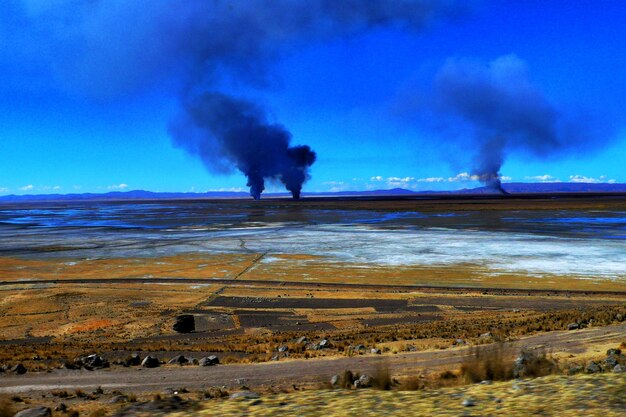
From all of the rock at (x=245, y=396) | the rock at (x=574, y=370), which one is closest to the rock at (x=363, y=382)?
the rock at (x=245, y=396)

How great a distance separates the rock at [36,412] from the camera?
7.81 m

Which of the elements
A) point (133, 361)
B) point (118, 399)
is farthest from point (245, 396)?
point (133, 361)

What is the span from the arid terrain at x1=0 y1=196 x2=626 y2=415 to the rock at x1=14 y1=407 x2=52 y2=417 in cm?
65

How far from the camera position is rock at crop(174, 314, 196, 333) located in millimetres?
16391

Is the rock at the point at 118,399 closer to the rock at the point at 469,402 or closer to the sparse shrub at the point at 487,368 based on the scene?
the rock at the point at 469,402

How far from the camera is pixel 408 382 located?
8.79 metres

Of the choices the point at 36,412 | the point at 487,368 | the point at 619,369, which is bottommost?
the point at 36,412

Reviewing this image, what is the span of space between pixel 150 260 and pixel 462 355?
25803 mm

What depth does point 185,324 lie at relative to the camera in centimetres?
1706

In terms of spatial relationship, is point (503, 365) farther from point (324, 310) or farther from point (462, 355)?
point (324, 310)

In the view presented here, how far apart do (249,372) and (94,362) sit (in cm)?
380

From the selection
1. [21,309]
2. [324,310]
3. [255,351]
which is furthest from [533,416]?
[21,309]

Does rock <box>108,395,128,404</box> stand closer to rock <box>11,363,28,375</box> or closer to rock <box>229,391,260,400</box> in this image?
rock <box>229,391,260,400</box>

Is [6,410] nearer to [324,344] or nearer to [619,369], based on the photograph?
[324,344]
